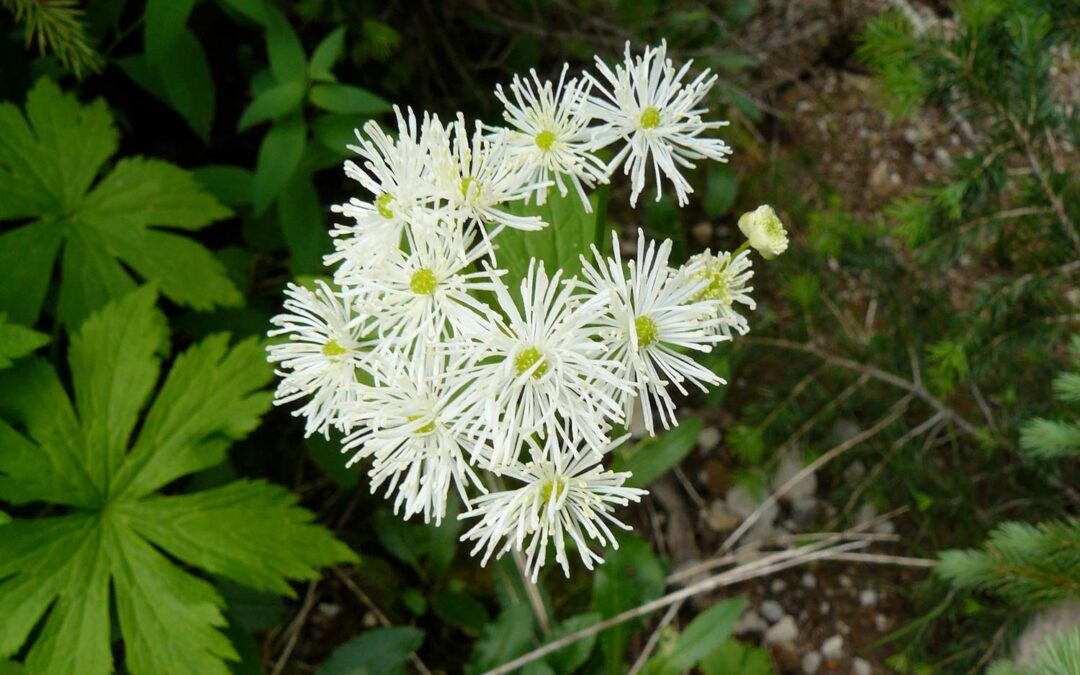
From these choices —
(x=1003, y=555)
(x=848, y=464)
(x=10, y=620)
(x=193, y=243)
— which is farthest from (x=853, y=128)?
(x=10, y=620)

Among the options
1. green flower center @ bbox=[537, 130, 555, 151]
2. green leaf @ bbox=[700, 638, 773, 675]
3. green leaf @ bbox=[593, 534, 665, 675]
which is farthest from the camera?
green leaf @ bbox=[700, 638, 773, 675]

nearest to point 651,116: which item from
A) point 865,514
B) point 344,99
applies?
point 344,99

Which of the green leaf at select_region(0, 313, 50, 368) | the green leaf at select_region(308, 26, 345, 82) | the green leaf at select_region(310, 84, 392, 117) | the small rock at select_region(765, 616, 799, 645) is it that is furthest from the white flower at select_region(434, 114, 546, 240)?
the small rock at select_region(765, 616, 799, 645)

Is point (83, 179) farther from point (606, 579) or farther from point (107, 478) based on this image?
point (606, 579)

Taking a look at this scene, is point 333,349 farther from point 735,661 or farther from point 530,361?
point 735,661

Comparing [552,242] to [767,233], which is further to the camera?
[552,242]

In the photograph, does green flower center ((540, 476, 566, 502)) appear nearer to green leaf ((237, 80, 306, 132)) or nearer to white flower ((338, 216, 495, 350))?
white flower ((338, 216, 495, 350))
